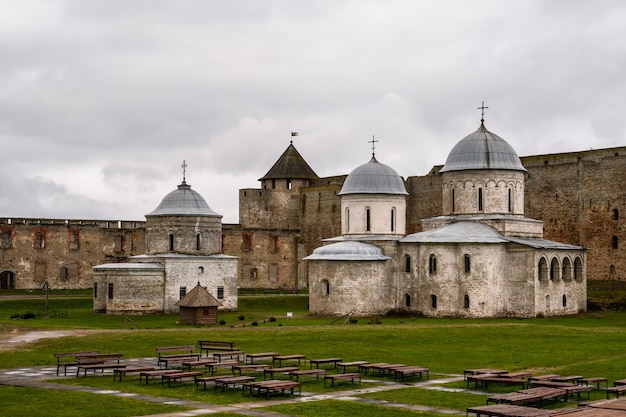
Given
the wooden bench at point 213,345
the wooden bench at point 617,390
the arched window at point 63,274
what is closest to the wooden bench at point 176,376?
the wooden bench at point 213,345

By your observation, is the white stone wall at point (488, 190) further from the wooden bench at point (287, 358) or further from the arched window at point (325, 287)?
the wooden bench at point (287, 358)

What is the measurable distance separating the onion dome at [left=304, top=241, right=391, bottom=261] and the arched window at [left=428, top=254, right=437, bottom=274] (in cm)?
221

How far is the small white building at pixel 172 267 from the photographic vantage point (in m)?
45.8

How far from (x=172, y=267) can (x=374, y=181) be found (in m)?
11.5

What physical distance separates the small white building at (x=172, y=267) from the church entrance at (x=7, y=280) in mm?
13310

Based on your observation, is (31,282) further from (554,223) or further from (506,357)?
(506,357)

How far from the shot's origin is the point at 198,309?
40062 millimetres

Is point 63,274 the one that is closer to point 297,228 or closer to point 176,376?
point 297,228

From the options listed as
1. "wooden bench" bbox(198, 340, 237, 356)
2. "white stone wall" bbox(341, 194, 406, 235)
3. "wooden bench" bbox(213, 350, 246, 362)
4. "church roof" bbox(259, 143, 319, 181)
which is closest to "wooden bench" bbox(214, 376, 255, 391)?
"wooden bench" bbox(213, 350, 246, 362)

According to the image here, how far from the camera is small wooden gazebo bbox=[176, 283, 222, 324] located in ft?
131

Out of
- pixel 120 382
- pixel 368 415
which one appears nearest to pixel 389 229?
pixel 120 382

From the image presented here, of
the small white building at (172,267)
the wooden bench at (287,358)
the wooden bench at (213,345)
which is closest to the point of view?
the wooden bench at (287,358)

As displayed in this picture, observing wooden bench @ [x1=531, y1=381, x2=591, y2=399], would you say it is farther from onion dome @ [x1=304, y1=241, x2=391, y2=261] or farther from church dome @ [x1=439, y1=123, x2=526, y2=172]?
church dome @ [x1=439, y1=123, x2=526, y2=172]

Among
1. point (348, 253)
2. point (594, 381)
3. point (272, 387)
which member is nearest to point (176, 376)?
point (272, 387)
